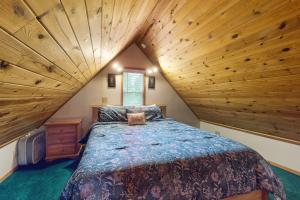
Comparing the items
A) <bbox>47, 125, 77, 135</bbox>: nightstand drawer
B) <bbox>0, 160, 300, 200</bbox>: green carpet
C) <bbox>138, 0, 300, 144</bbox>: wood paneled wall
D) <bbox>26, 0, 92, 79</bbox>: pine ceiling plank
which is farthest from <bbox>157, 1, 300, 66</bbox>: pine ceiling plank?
<bbox>47, 125, 77, 135</bbox>: nightstand drawer

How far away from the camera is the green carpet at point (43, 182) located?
1810 millimetres

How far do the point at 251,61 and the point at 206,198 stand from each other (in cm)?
149

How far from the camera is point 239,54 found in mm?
1840

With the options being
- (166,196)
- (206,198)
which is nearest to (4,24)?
(166,196)

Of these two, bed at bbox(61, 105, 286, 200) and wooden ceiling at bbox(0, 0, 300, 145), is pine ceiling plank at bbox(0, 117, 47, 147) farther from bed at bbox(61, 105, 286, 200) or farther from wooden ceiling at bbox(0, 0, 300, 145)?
bed at bbox(61, 105, 286, 200)

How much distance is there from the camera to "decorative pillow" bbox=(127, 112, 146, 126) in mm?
2752

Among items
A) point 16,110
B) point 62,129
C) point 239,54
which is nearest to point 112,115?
point 62,129

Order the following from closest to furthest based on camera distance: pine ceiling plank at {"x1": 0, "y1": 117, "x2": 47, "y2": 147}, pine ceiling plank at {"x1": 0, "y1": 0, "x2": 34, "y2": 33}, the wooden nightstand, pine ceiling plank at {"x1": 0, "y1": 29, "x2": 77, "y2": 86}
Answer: pine ceiling plank at {"x1": 0, "y1": 0, "x2": 34, "y2": 33}
pine ceiling plank at {"x1": 0, "y1": 29, "x2": 77, "y2": 86}
pine ceiling plank at {"x1": 0, "y1": 117, "x2": 47, "y2": 147}
the wooden nightstand

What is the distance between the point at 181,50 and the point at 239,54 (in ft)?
2.94

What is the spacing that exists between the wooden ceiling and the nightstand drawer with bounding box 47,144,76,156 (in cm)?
73

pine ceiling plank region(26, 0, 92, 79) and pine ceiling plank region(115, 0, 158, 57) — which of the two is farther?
pine ceiling plank region(115, 0, 158, 57)

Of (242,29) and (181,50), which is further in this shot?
(181,50)

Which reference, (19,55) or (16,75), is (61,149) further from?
(19,55)

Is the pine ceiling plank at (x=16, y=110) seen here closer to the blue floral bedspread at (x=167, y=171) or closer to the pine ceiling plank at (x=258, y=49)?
the blue floral bedspread at (x=167, y=171)
